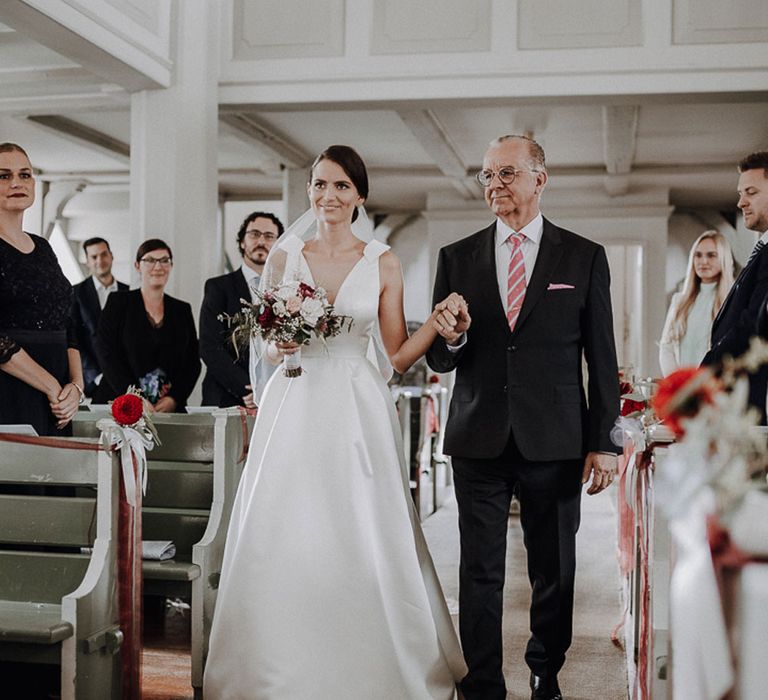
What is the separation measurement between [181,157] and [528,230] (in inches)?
151

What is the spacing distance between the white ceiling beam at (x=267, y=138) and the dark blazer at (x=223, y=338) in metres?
3.36

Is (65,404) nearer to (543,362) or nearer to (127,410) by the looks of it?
(127,410)

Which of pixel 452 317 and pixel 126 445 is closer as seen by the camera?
pixel 452 317

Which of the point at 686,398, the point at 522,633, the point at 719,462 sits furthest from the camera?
the point at 522,633

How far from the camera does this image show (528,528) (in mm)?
3377

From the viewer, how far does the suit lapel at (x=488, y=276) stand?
10.9 ft

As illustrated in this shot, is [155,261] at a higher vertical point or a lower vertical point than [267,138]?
lower

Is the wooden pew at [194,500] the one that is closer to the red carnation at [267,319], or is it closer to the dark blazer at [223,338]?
the red carnation at [267,319]

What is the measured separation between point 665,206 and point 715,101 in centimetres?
697

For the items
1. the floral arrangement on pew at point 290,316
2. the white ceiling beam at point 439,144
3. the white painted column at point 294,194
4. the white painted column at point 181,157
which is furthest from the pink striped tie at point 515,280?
the white painted column at point 294,194

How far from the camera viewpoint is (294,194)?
1145 centimetres

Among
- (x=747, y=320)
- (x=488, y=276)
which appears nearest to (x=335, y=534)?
(x=488, y=276)

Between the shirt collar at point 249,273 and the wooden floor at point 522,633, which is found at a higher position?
the shirt collar at point 249,273

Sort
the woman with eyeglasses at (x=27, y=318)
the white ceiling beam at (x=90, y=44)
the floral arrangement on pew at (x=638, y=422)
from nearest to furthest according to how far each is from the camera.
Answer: the floral arrangement on pew at (x=638, y=422) → the woman with eyeglasses at (x=27, y=318) → the white ceiling beam at (x=90, y=44)
